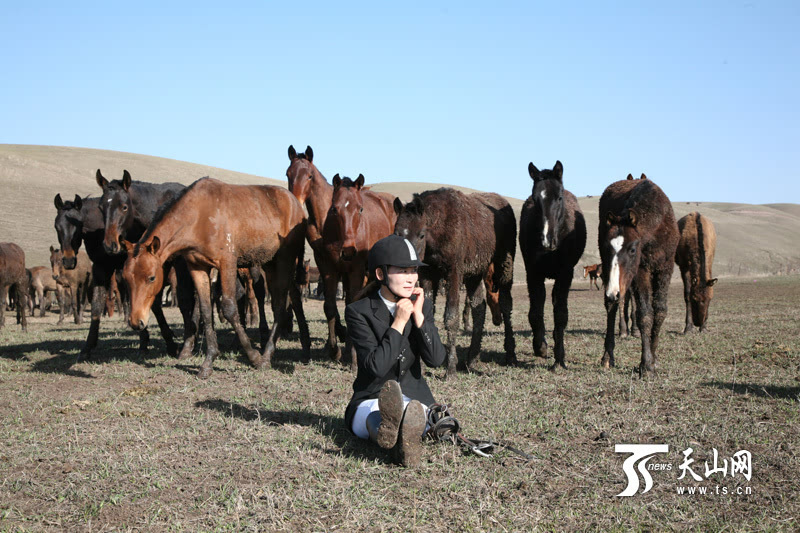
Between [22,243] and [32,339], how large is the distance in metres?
30.6

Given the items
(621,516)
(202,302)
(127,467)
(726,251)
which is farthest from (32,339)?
(726,251)

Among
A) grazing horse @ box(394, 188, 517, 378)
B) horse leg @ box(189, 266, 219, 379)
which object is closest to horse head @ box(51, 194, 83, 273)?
horse leg @ box(189, 266, 219, 379)

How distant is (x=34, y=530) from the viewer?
3.60 m

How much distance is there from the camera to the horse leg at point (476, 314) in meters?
8.31

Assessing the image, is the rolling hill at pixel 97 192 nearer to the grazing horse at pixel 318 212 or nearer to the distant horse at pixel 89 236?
the distant horse at pixel 89 236

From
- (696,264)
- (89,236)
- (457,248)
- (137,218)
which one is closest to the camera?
(457,248)

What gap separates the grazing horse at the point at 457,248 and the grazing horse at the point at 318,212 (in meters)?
1.60

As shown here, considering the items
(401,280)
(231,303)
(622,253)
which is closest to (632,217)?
(622,253)

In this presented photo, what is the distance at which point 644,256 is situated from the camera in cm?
794

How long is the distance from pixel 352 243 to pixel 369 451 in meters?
4.00

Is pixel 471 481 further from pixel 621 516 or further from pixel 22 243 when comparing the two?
pixel 22 243

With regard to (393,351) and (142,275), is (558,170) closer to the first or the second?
(393,351)

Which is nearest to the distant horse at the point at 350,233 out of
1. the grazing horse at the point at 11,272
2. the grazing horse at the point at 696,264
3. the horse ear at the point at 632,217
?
the horse ear at the point at 632,217

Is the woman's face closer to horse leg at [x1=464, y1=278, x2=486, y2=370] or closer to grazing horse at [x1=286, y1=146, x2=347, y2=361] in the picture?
horse leg at [x1=464, y1=278, x2=486, y2=370]
